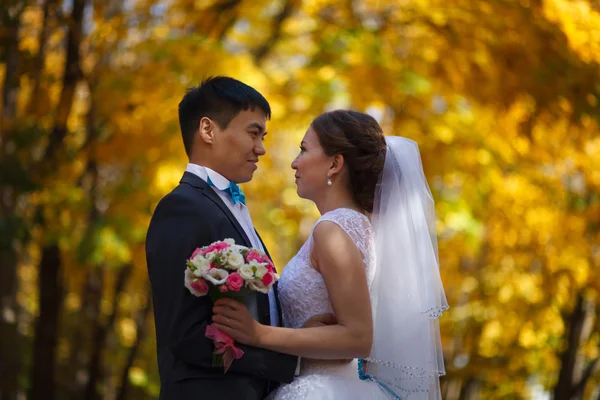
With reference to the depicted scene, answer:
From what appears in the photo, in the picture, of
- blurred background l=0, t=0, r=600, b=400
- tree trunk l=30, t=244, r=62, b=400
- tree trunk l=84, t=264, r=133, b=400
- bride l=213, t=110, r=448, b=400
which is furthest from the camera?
tree trunk l=84, t=264, r=133, b=400


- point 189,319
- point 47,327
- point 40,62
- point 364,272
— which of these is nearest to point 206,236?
point 189,319

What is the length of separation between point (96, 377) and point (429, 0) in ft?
21.9

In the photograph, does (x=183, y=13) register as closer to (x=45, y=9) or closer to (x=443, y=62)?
(x=45, y=9)

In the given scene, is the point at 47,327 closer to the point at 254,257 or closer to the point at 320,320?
the point at 320,320

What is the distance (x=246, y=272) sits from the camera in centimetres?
299

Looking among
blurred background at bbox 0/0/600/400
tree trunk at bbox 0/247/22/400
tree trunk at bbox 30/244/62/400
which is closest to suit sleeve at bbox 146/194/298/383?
blurred background at bbox 0/0/600/400

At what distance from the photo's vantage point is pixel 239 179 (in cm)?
371

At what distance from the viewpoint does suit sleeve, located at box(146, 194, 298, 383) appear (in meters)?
3.18

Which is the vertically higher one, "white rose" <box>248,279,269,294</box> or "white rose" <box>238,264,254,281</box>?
"white rose" <box>238,264,254,281</box>

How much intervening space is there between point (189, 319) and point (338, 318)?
62cm

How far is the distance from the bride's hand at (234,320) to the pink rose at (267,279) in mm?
169

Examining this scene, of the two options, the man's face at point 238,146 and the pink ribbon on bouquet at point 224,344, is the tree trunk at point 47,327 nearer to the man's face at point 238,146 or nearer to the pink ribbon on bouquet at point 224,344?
the man's face at point 238,146

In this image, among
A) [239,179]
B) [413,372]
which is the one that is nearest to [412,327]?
[413,372]

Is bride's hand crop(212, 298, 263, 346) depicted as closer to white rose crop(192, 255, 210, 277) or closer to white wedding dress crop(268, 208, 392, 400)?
white rose crop(192, 255, 210, 277)
